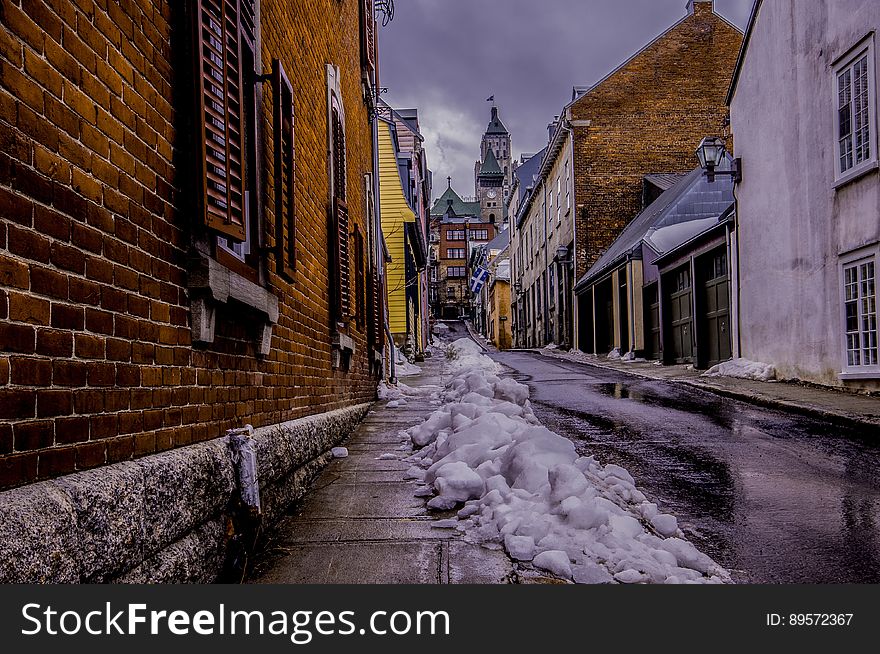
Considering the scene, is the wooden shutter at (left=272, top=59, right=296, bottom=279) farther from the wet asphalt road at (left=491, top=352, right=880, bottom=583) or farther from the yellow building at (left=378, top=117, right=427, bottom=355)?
the yellow building at (left=378, top=117, right=427, bottom=355)

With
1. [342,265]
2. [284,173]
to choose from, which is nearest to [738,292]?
[342,265]

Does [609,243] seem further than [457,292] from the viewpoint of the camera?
No

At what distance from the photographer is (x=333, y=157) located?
7480 mm

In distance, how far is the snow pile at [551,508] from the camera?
9.59 feet

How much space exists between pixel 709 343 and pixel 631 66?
1448 cm

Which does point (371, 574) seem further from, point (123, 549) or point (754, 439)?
point (754, 439)

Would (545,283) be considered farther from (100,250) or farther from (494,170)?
(494,170)

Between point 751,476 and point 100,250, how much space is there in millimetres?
4553

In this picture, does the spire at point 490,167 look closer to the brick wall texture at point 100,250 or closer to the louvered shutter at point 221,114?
the louvered shutter at point 221,114

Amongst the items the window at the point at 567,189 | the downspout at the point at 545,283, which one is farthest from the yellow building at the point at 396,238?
the downspout at the point at 545,283

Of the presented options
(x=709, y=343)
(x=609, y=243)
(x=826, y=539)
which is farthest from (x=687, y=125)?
(x=826, y=539)

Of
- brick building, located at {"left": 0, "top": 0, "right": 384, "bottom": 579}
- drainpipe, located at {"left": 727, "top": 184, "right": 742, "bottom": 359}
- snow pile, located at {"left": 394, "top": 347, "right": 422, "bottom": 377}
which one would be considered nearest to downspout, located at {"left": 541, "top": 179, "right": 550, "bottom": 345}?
snow pile, located at {"left": 394, "top": 347, "right": 422, "bottom": 377}

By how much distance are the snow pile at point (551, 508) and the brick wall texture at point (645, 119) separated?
22.8 meters

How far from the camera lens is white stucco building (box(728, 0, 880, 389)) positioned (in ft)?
32.0
